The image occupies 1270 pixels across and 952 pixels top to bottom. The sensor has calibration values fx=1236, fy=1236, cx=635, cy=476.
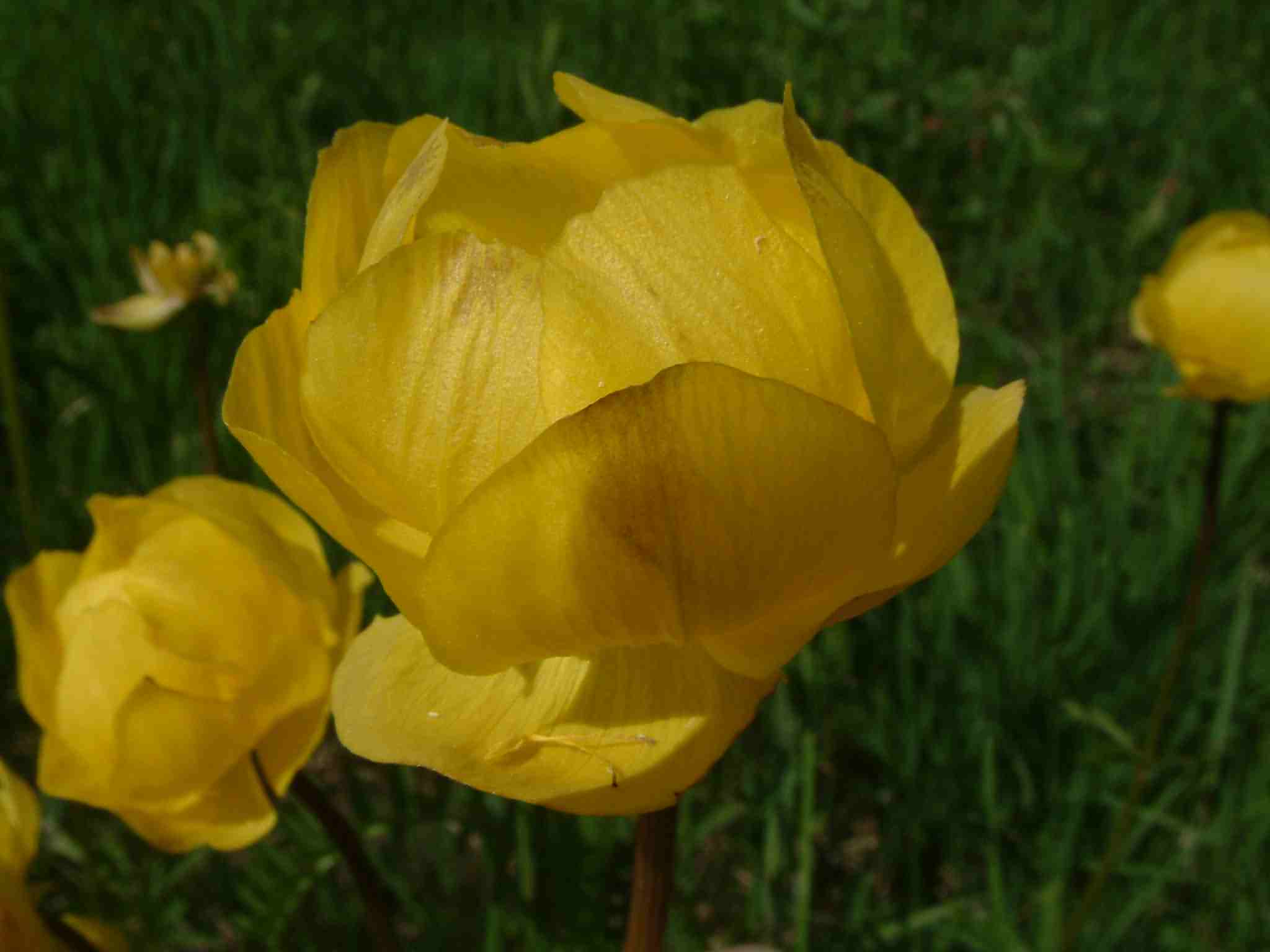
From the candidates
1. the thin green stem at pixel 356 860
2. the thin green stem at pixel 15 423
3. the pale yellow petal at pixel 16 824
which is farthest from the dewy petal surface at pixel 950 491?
the thin green stem at pixel 15 423

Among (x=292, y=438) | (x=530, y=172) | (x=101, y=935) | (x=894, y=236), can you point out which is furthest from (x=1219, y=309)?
(x=101, y=935)

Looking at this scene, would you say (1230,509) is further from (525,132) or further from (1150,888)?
(525,132)

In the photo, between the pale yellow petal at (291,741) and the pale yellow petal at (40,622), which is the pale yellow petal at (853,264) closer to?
the pale yellow petal at (291,741)

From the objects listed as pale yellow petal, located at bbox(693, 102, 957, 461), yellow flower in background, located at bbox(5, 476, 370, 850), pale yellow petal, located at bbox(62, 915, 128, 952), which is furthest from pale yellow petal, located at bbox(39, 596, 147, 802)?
pale yellow petal, located at bbox(693, 102, 957, 461)

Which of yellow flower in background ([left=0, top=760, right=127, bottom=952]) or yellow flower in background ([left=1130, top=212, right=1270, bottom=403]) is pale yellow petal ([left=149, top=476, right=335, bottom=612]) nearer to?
yellow flower in background ([left=0, top=760, right=127, bottom=952])

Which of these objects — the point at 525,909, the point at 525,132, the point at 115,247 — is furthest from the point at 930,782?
the point at 115,247
